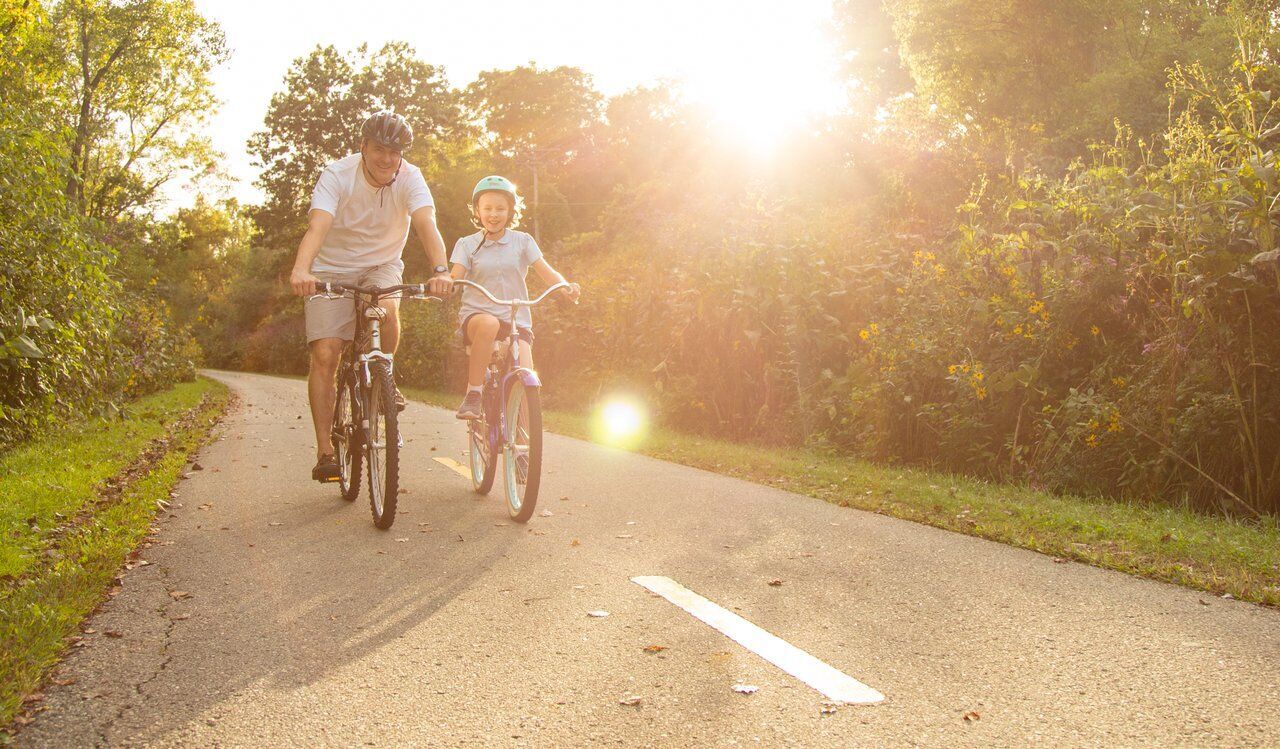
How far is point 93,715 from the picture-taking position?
10.3ft

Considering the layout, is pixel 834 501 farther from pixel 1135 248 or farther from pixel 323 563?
pixel 323 563

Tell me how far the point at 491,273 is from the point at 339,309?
1077 mm

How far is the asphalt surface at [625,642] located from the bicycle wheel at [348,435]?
343mm

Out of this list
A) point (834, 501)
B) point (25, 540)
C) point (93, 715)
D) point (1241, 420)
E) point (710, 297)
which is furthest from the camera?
point (710, 297)

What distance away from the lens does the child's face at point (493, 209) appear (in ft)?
23.2

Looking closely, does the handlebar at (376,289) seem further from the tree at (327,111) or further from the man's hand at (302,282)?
A: the tree at (327,111)

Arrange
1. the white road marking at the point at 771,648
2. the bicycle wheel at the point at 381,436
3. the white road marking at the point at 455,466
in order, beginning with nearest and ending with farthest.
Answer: the white road marking at the point at 771,648, the bicycle wheel at the point at 381,436, the white road marking at the point at 455,466

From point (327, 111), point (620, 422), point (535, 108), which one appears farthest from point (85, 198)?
point (620, 422)

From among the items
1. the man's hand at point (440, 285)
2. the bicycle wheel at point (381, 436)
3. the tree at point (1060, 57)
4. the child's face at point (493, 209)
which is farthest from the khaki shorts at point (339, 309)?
the tree at point (1060, 57)

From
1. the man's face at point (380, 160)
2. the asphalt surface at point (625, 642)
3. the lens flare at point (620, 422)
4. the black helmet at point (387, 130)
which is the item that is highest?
the black helmet at point (387, 130)

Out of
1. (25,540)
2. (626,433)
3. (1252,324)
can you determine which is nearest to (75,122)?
(626,433)

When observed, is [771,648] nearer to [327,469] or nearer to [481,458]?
[327,469]

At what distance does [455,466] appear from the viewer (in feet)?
29.8

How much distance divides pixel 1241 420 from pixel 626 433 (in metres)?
7.62
